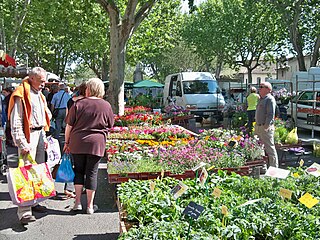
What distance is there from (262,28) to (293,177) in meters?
30.9

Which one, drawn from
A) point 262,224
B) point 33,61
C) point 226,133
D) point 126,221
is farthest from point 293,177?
point 33,61

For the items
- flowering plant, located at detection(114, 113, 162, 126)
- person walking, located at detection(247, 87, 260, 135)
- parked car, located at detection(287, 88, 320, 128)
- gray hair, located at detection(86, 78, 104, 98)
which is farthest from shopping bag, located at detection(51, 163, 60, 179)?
parked car, located at detection(287, 88, 320, 128)

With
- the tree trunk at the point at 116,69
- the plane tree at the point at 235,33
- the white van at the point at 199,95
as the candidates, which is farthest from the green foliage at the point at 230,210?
the plane tree at the point at 235,33

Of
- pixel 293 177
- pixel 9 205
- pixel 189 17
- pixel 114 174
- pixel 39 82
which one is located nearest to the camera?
pixel 293 177

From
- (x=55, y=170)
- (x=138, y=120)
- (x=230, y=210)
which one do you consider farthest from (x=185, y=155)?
(x=138, y=120)

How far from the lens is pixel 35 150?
5.33 meters

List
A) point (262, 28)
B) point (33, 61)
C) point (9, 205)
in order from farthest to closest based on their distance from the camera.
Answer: point (33, 61) → point (262, 28) → point (9, 205)

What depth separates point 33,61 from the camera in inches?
1492

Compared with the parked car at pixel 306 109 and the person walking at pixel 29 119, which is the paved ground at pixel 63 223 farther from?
the parked car at pixel 306 109

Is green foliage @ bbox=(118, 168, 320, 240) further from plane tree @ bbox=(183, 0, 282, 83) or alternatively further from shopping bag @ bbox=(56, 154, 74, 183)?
plane tree @ bbox=(183, 0, 282, 83)

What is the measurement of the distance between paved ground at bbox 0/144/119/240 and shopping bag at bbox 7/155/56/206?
369mm

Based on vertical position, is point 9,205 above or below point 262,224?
below

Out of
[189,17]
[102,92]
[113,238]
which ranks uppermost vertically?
[189,17]

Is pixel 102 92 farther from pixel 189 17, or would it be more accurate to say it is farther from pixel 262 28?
pixel 189 17
